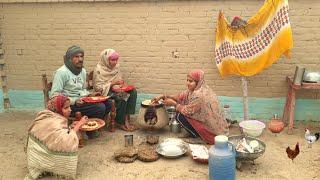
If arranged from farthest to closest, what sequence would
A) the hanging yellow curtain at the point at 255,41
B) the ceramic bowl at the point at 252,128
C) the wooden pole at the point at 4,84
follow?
the wooden pole at the point at 4,84, the ceramic bowl at the point at 252,128, the hanging yellow curtain at the point at 255,41

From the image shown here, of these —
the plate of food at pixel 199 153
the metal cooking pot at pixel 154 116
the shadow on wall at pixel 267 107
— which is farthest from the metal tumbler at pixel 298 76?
the metal cooking pot at pixel 154 116

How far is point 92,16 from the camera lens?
6.80 m

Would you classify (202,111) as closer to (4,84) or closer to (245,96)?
(245,96)

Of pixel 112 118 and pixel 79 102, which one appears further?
pixel 112 118

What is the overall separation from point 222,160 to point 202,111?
1.33 m

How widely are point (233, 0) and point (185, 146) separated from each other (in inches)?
96.8

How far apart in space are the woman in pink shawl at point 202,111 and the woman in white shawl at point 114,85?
95cm

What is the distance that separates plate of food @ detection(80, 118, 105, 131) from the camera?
550cm

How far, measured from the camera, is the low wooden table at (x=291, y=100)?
584 cm

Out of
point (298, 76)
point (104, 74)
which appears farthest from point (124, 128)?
point (298, 76)

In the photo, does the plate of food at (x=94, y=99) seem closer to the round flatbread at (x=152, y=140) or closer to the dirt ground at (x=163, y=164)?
the dirt ground at (x=163, y=164)

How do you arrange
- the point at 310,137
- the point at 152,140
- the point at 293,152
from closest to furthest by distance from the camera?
the point at 293,152 < the point at 310,137 < the point at 152,140

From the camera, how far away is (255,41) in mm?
5977

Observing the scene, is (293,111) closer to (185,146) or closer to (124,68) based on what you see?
(185,146)
